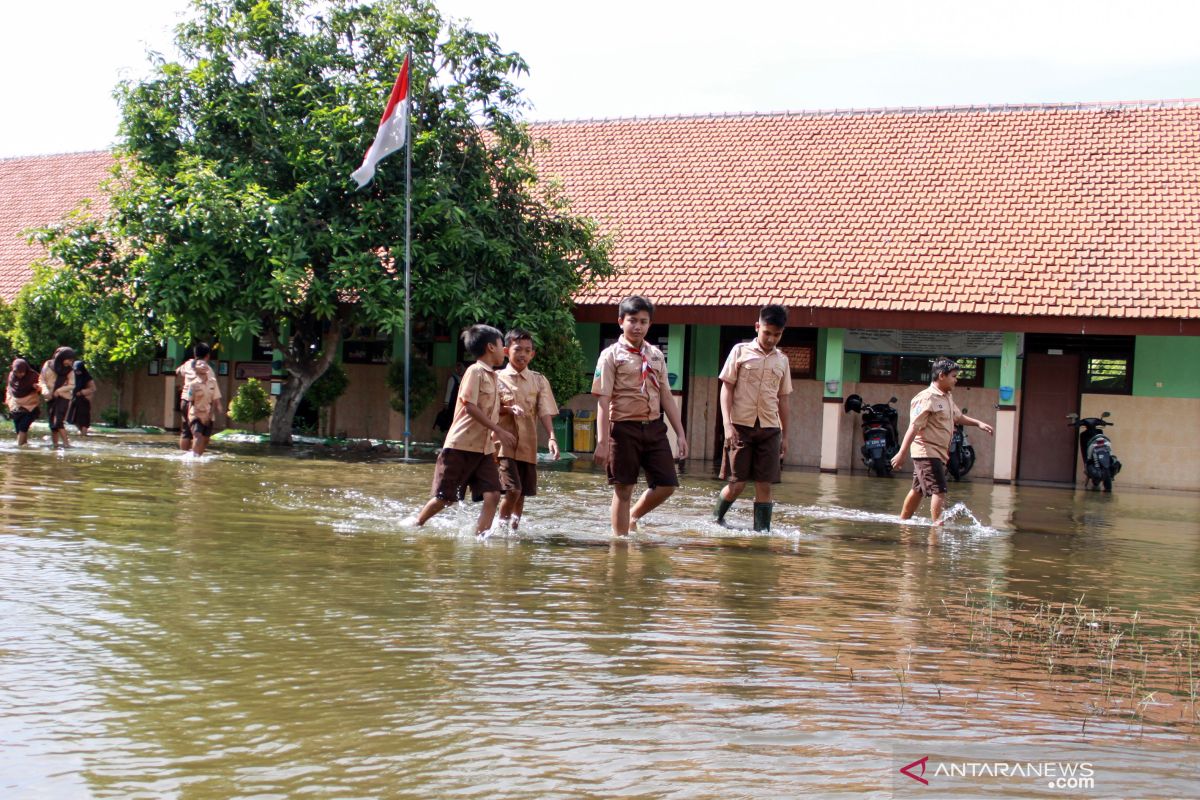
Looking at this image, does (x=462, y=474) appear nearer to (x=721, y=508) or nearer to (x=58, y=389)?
(x=721, y=508)

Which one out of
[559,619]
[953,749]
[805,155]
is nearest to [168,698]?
[559,619]

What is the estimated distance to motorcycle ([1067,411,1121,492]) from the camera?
57.5 ft

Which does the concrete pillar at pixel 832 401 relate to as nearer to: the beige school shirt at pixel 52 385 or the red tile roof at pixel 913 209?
the red tile roof at pixel 913 209

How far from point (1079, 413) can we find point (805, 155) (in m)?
6.77

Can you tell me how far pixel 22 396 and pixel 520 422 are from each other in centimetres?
996

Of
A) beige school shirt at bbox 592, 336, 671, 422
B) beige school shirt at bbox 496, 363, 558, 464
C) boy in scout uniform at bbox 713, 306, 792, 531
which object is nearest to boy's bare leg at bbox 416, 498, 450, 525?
beige school shirt at bbox 496, 363, 558, 464

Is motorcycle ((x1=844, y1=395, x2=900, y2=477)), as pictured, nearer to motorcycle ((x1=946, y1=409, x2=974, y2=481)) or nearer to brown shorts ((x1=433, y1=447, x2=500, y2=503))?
motorcycle ((x1=946, y1=409, x2=974, y2=481))

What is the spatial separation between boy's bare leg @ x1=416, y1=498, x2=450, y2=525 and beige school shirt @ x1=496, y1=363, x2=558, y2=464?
2.05ft

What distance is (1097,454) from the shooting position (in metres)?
17.6

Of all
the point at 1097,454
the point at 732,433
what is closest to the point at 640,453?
the point at 732,433

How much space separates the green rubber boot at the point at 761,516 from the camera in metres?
9.73

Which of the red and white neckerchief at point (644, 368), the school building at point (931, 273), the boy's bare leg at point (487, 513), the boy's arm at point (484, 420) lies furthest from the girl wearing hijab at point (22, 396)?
the red and white neckerchief at point (644, 368)

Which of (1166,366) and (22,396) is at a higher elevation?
(1166,366)

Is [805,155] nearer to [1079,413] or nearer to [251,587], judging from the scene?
[1079,413]
